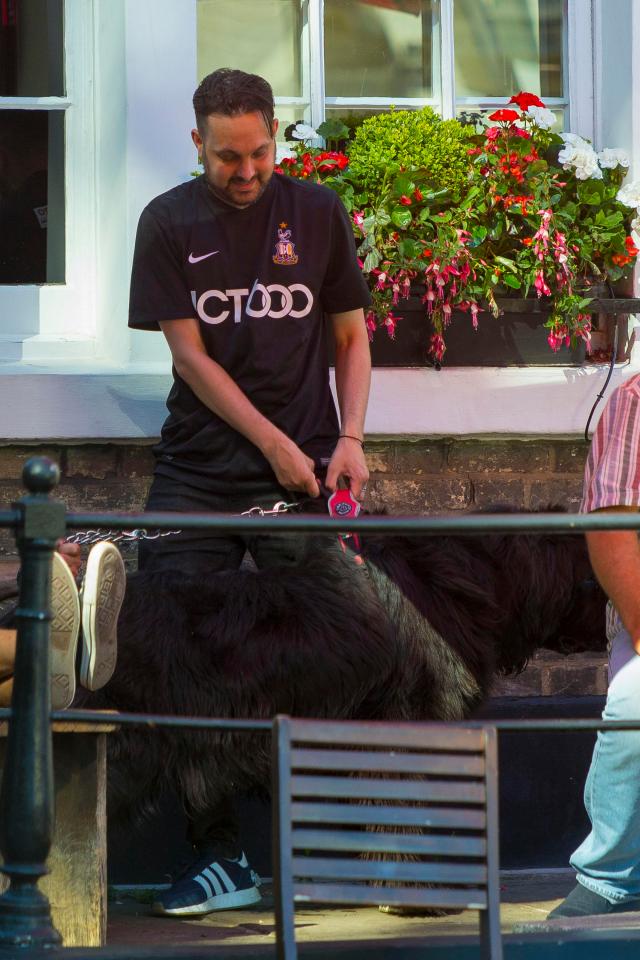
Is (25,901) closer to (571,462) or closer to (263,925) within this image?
(263,925)

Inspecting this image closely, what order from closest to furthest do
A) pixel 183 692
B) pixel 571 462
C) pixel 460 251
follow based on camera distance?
pixel 183 692 → pixel 460 251 → pixel 571 462

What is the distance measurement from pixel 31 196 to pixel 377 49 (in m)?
1.29

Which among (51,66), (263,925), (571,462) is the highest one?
(51,66)

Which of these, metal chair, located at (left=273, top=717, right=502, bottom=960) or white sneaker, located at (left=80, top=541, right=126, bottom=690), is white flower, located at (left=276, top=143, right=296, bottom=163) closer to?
white sneaker, located at (left=80, top=541, right=126, bottom=690)

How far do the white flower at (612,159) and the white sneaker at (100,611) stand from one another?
92.2 inches

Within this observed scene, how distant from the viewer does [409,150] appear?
4.86 m

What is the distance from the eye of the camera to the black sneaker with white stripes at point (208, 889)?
4.12 meters

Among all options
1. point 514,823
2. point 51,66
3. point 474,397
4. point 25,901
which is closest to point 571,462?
point 474,397

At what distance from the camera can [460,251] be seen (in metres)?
4.75

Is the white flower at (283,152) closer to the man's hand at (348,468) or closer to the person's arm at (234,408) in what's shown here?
the person's arm at (234,408)

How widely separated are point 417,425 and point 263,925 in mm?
1713

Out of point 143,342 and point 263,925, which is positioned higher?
point 143,342

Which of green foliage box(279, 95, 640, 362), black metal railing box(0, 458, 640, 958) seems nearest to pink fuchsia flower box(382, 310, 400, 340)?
green foliage box(279, 95, 640, 362)

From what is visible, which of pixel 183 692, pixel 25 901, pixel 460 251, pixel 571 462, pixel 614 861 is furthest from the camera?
pixel 571 462
